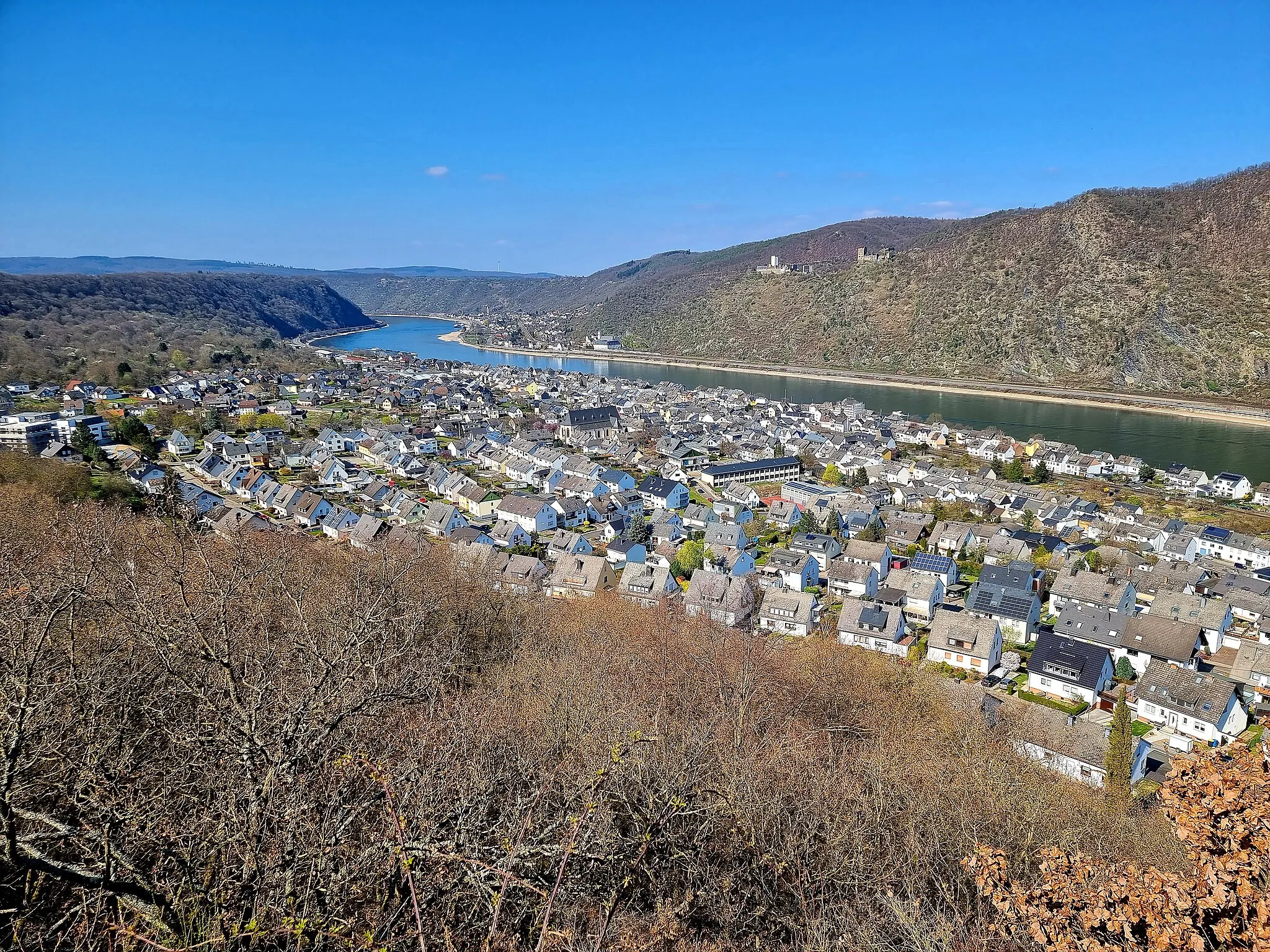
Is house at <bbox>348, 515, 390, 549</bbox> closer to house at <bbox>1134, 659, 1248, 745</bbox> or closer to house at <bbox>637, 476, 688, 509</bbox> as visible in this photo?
house at <bbox>637, 476, 688, 509</bbox>

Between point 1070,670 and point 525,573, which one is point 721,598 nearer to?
point 525,573

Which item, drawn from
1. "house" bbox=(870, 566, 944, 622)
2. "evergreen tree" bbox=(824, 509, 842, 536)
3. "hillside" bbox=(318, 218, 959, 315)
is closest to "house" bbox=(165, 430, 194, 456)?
"evergreen tree" bbox=(824, 509, 842, 536)

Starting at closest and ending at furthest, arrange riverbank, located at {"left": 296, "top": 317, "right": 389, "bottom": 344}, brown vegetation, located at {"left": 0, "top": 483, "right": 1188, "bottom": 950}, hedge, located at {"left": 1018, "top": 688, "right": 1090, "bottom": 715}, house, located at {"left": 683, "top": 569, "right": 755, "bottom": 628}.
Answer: brown vegetation, located at {"left": 0, "top": 483, "right": 1188, "bottom": 950}
hedge, located at {"left": 1018, "top": 688, "right": 1090, "bottom": 715}
house, located at {"left": 683, "top": 569, "right": 755, "bottom": 628}
riverbank, located at {"left": 296, "top": 317, "right": 389, "bottom": 344}

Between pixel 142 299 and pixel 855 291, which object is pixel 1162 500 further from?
pixel 142 299

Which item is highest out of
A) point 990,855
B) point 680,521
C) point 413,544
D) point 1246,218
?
point 1246,218

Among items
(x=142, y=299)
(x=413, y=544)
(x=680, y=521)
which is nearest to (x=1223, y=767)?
(x=413, y=544)
